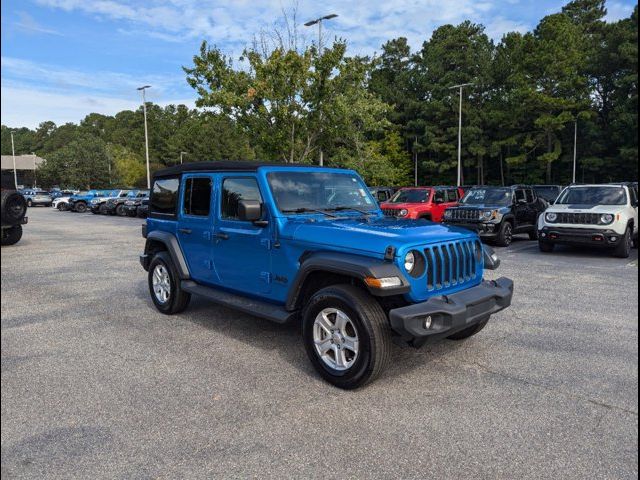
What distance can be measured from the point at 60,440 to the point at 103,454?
32 centimetres

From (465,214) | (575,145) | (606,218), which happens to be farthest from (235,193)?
(575,145)

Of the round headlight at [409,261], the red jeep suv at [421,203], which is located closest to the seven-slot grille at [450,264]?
the round headlight at [409,261]

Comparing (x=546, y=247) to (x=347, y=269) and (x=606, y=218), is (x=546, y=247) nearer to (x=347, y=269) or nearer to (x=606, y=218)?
(x=606, y=218)

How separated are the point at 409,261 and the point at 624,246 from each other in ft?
30.0

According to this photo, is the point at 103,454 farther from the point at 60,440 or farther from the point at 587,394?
the point at 587,394

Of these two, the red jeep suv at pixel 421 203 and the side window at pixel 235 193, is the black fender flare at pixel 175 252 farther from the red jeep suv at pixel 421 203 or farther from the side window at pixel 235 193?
the red jeep suv at pixel 421 203

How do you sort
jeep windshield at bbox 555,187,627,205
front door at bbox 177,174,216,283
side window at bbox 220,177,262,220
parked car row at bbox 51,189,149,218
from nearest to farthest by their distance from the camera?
side window at bbox 220,177,262,220 → front door at bbox 177,174,216,283 → jeep windshield at bbox 555,187,627,205 → parked car row at bbox 51,189,149,218

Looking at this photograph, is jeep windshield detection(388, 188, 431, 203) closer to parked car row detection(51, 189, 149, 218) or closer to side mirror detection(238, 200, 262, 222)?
side mirror detection(238, 200, 262, 222)

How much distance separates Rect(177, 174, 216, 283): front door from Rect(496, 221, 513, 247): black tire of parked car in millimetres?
9588

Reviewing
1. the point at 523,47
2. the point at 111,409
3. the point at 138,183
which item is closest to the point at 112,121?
the point at 138,183

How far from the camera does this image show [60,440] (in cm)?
306

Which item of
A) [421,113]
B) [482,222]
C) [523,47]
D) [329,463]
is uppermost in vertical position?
[523,47]

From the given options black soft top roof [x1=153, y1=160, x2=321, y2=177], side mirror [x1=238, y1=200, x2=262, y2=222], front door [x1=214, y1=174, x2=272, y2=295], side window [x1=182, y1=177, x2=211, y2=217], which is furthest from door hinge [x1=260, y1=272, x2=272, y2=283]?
side window [x1=182, y1=177, x2=211, y2=217]

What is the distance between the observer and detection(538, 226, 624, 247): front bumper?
1068 cm
